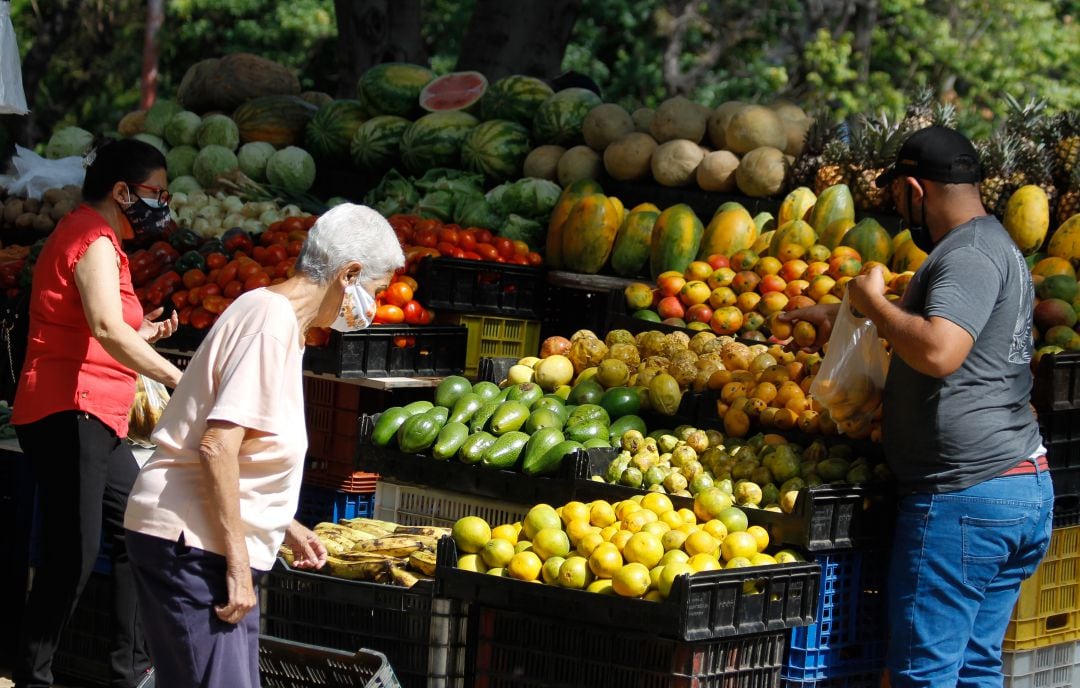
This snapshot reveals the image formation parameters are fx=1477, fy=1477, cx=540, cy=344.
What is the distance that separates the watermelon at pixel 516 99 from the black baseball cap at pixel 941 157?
5196 millimetres

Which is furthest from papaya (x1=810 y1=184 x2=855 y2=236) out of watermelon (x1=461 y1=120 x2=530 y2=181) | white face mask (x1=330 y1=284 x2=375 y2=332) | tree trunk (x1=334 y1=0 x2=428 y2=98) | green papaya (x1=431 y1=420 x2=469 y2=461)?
tree trunk (x1=334 y1=0 x2=428 y2=98)

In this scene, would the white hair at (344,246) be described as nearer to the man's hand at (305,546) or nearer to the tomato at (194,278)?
the man's hand at (305,546)

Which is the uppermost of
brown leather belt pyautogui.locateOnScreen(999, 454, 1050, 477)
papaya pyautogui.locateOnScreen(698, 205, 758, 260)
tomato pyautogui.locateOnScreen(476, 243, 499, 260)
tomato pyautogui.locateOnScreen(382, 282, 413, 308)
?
papaya pyautogui.locateOnScreen(698, 205, 758, 260)

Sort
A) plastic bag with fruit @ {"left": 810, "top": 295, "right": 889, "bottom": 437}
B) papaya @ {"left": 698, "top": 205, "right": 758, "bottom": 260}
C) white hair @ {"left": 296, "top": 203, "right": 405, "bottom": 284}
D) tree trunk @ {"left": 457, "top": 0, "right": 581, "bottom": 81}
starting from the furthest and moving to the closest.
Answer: tree trunk @ {"left": 457, "top": 0, "right": 581, "bottom": 81} < papaya @ {"left": 698, "top": 205, "right": 758, "bottom": 260} < plastic bag with fruit @ {"left": 810, "top": 295, "right": 889, "bottom": 437} < white hair @ {"left": 296, "top": 203, "right": 405, "bottom": 284}

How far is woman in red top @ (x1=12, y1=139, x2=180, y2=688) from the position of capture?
4.65 m

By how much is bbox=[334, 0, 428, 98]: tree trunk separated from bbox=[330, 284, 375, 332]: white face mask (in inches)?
338

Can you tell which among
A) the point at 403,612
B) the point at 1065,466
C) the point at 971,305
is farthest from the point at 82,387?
the point at 1065,466

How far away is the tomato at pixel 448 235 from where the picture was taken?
7379 mm

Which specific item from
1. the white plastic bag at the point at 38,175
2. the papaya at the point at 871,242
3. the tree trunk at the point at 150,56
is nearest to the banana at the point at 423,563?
the papaya at the point at 871,242

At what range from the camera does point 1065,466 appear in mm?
5066

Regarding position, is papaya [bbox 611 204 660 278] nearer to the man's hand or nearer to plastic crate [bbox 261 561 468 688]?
plastic crate [bbox 261 561 468 688]

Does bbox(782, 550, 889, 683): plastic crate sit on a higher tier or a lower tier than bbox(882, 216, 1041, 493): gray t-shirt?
lower

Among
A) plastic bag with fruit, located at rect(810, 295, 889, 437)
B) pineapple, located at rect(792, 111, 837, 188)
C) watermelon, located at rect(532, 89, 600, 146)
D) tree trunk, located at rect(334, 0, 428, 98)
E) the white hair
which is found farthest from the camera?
tree trunk, located at rect(334, 0, 428, 98)

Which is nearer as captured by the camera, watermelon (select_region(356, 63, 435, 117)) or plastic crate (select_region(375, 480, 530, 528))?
plastic crate (select_region(375, 480, 530, 528))
